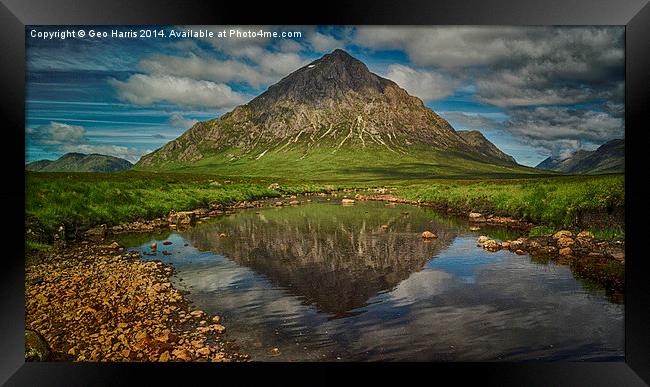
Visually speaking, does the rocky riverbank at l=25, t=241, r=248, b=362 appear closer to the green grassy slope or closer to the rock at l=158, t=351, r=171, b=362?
the rock at l=158, t=351, r=171, b=362

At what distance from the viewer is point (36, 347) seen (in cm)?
637

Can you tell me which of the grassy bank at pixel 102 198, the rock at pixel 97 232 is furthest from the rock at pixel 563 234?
the rock at pixel 97 232

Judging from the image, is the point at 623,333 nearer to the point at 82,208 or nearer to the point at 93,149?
the point at 93,149

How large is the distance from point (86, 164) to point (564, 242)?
1203cm

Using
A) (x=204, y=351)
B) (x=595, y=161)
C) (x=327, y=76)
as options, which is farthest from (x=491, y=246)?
(x=327, y=76)

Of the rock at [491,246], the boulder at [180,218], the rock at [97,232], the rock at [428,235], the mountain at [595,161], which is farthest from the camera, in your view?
the boulder at [180,218]

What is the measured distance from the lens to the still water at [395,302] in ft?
19.8

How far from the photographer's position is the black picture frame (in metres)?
6.19

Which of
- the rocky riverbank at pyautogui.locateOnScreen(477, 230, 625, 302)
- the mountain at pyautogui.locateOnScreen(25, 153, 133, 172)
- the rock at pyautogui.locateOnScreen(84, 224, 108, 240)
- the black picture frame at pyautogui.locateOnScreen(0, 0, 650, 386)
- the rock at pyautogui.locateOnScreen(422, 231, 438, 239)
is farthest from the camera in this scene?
the rock at pyautogui.locateOnScreen(422, 231, 438, 239)

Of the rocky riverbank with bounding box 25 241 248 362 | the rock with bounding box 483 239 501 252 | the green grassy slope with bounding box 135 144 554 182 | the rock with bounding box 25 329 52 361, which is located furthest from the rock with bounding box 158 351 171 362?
the green grassy slope with bounding box 135 144 554 182

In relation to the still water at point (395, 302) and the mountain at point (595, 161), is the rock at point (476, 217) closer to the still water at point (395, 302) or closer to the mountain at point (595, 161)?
the still water at point (395, 302)

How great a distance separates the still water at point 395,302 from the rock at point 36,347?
2309 millimetres

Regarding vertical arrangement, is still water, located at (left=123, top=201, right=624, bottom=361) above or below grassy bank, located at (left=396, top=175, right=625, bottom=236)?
below

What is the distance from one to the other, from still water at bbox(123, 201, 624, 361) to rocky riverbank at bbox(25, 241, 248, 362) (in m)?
0.40
